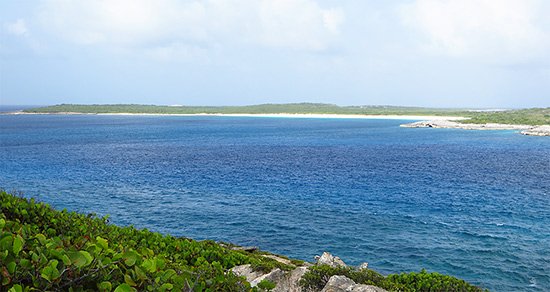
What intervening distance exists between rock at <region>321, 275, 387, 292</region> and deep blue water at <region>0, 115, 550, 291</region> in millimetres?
15229

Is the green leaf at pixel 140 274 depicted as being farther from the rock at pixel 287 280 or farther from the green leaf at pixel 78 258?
the rock at pixel 287 280

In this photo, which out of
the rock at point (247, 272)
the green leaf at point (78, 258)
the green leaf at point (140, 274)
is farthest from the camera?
the rock at point (247, 272)

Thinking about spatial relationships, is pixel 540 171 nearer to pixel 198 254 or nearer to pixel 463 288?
pixel 463 288

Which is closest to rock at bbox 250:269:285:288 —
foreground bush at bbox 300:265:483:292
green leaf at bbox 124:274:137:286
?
foreground bush at bbox 300:265:483:292

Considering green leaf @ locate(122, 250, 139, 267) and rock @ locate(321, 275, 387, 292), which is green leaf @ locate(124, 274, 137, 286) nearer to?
green leaf @ locate(122, 250, 139, 267)

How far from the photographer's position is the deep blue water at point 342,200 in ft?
99.0

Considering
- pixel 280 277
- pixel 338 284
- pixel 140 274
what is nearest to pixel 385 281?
pixel 338 284

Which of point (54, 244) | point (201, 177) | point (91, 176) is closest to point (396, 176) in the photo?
point (201, 177)

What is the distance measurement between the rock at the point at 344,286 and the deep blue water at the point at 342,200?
50.0ft

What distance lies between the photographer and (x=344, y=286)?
13.3 meters

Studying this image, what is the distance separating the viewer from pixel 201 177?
5841 centimetres

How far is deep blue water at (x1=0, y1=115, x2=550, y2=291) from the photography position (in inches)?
1188

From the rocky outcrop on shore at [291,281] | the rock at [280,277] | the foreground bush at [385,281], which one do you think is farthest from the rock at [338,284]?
the rock at [280,277]

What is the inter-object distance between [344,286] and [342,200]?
104ft
